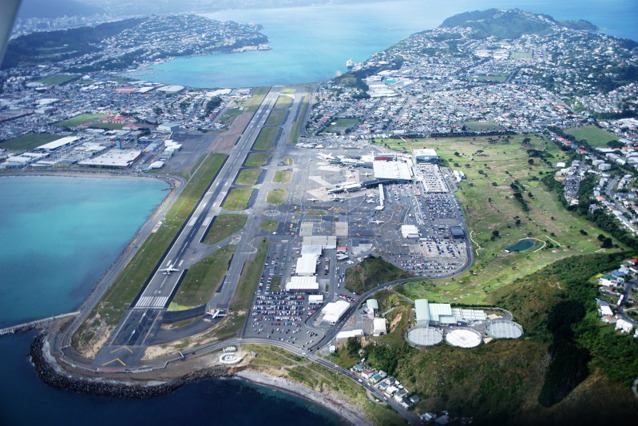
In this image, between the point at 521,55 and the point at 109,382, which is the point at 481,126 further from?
the point at 109,382

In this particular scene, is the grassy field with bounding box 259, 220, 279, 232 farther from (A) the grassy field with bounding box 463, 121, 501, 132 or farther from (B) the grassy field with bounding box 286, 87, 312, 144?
(A) the grassy field with bounding box 463, 121, 501, 132

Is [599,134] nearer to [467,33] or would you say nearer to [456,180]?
[456,180]

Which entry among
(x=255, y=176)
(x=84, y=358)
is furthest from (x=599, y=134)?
(x=84, y=358)

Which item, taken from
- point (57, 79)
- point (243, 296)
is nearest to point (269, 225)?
point (243, 296)

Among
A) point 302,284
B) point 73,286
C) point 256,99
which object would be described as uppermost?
point 302,284

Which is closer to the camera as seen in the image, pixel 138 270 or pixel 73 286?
pixel 73 286

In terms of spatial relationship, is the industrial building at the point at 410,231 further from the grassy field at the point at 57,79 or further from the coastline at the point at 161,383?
the grassy field at the point at 57,79
